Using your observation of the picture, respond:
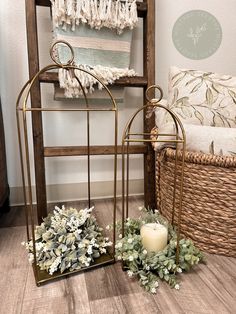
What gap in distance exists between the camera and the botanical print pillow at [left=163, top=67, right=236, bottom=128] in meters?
0.83

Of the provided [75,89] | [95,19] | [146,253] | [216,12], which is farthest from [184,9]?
[146,253]

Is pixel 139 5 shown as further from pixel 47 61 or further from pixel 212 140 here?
pixel 212 140

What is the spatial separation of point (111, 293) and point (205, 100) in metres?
0.65

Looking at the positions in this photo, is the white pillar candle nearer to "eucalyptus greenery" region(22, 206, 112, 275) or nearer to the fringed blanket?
"eucalyptus greenery" region(22, 206, 112, 275)

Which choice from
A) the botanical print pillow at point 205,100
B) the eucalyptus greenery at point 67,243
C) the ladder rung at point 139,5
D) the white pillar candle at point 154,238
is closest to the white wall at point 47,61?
the ladder rung at point 139,5

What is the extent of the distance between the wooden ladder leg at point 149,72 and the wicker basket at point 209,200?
24 centimetres

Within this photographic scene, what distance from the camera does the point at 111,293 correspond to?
0.59 m

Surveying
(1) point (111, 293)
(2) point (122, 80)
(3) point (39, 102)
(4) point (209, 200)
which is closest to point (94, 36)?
(2) point (122, 80)

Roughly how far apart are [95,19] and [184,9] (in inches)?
19.4

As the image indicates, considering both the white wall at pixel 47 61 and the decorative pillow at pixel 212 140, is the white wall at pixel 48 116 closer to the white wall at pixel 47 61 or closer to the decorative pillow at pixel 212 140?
the white wall at pixel 47 61

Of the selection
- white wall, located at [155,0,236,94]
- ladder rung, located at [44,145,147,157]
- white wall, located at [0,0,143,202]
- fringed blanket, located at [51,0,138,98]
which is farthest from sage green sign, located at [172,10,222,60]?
ladder rung, located at [44,145,147,157]

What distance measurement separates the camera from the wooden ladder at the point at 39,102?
0.88 m

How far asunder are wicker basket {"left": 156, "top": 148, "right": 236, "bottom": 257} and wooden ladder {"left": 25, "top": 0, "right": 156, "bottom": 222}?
0.84 ft

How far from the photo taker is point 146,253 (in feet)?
2.10
